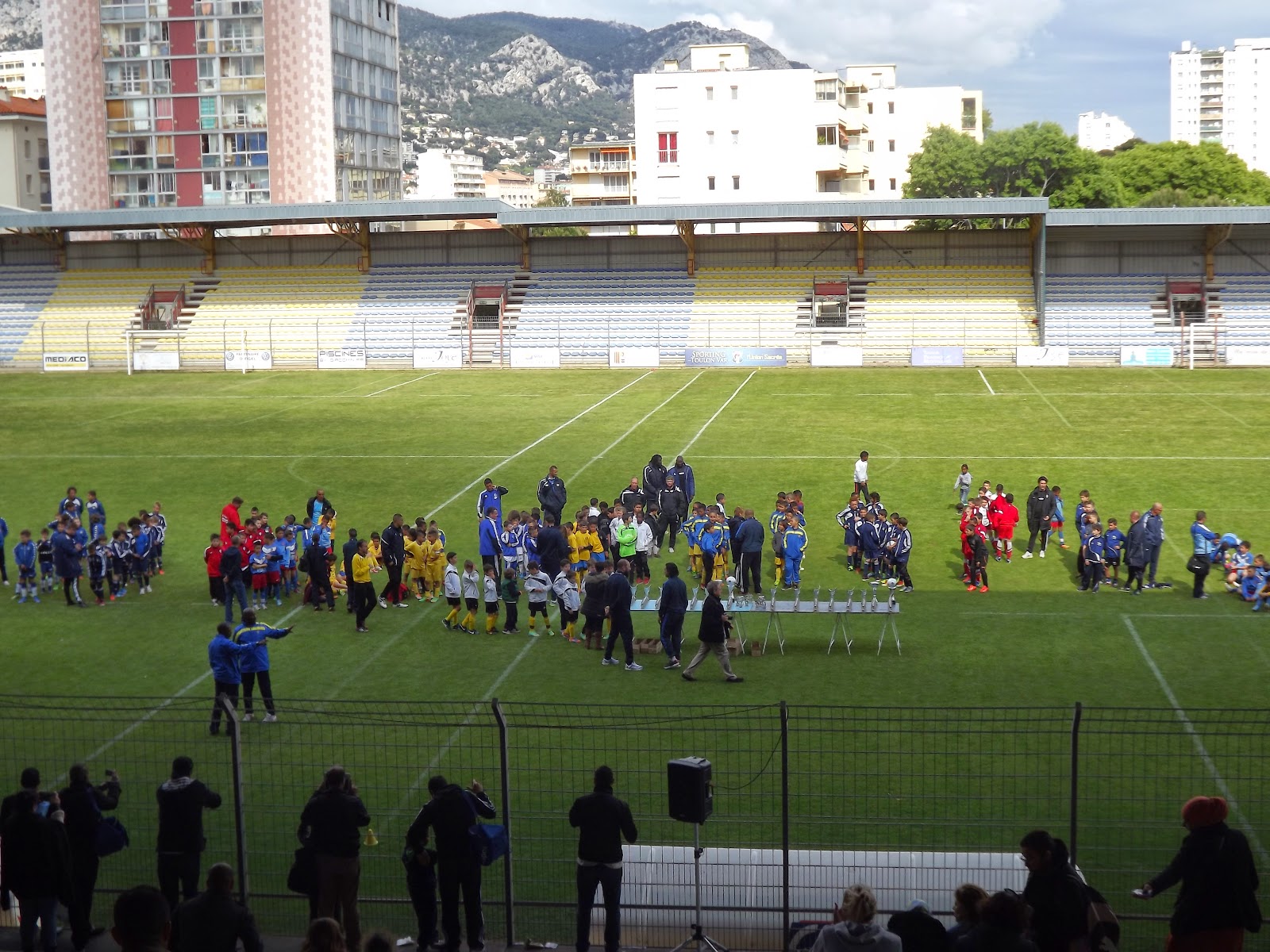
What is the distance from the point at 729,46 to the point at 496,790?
329ft

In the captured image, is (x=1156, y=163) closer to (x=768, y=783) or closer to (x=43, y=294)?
(x=43, y=294)

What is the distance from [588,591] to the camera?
60.1 ft

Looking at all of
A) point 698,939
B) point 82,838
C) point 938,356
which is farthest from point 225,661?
point 938,356

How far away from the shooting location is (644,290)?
56.0 metres

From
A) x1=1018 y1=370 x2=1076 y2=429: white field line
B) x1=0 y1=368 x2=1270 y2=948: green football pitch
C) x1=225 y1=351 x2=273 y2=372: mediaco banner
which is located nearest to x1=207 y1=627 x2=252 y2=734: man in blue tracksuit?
x1=0 y1=368 x2=1270 y2=948: green football pitch

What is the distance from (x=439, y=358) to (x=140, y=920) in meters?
46.8

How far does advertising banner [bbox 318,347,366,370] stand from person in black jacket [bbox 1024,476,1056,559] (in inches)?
1330

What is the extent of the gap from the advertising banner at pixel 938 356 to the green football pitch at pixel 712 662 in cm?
593

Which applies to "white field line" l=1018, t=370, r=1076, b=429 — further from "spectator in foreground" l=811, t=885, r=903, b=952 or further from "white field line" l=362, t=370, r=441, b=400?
"spectator in foreground" l=811, t=885, r=903, b=952

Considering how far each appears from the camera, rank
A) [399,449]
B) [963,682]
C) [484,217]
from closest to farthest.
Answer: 1. [963,682]
2. [399,449]
3. [484,217]

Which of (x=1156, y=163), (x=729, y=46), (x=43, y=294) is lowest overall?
(x=43, y=294)

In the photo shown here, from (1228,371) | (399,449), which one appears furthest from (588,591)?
(1228,371)

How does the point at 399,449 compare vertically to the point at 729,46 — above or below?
below

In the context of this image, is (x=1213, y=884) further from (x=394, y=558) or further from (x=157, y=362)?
(x=157, y=362)
